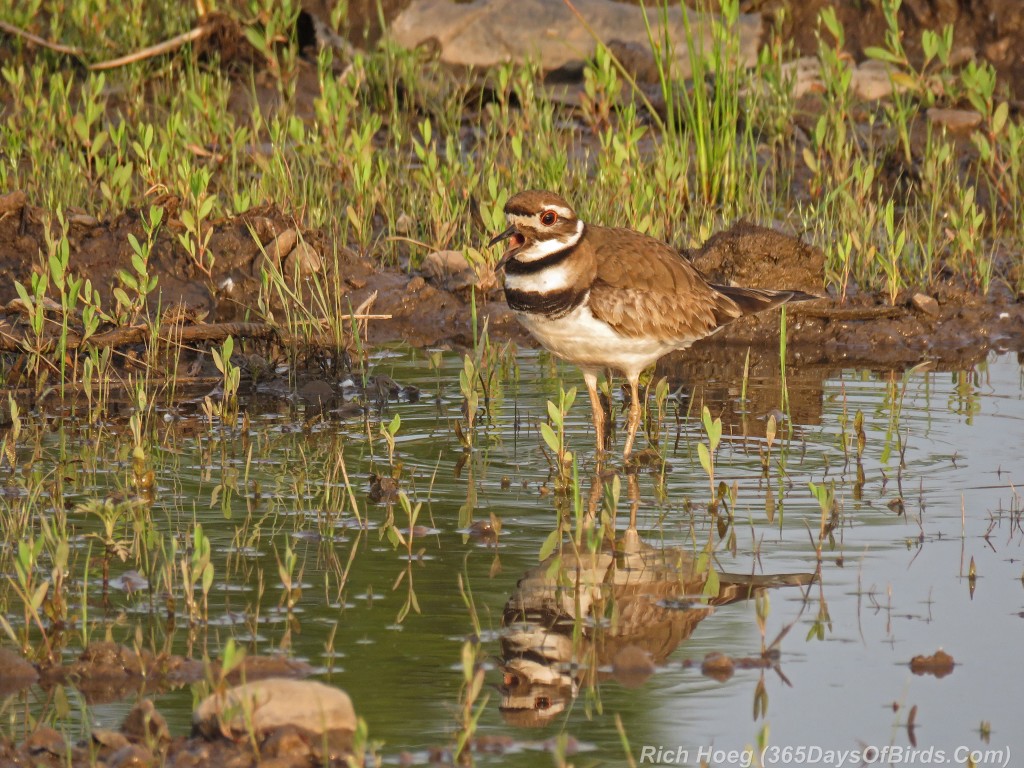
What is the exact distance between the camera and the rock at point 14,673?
401 cm

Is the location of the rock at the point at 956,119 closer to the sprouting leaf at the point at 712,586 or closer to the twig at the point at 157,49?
the twig at the point at 157,49

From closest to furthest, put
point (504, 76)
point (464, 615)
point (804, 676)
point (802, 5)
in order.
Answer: point (804, 676) → point (464, 615) → point (504, 76) → point (802, 5)

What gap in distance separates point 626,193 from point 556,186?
0.48 metres

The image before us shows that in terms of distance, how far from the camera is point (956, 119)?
1170cm

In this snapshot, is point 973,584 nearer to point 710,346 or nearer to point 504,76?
point 710,346

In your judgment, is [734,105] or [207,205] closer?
[207,205]

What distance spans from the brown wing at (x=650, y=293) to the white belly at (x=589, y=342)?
0.04 meters

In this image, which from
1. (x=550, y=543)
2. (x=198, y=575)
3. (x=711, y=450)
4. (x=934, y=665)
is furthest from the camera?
(x=711, y=450)

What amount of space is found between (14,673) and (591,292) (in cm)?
319

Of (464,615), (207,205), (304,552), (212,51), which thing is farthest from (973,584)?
(212,51)

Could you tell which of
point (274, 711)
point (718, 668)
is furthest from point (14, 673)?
point (718, 668)

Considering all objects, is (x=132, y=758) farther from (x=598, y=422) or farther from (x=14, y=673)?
(x=598, y=422)

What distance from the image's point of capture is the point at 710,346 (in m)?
8.88

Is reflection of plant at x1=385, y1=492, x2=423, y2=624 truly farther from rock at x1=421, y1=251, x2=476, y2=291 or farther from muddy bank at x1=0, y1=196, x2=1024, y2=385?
rock at x1=421, y1=251, x2=476, y2=291
